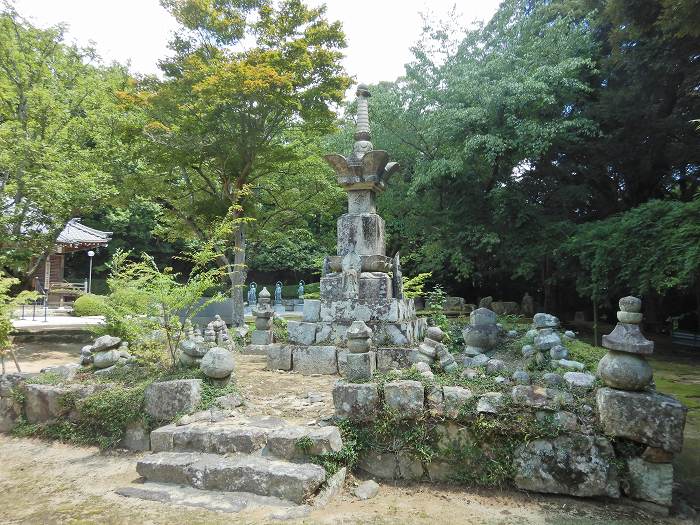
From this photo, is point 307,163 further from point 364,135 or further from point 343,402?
point 343,402

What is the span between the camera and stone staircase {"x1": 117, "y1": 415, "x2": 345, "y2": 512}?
382 cm

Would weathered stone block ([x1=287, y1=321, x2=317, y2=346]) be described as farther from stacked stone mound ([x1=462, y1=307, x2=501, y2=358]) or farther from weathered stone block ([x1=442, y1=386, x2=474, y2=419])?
weathered stone block ([x1=442, y1=386, x2=474, y2=419])

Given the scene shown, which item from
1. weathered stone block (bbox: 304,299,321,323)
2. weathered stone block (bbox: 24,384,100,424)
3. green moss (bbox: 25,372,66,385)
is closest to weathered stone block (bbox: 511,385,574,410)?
weathered stone block (bbox: 304,299,321,323)

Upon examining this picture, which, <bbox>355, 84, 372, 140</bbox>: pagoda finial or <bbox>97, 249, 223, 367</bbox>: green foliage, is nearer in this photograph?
<bbox>97, 249, 223, 367</bbox>: green foliage

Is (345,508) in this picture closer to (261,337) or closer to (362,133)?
(261,337)

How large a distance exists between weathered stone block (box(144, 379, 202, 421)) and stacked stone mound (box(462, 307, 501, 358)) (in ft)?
15.5

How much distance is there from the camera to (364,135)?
8820 mm

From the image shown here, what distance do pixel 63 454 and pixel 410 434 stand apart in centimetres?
414

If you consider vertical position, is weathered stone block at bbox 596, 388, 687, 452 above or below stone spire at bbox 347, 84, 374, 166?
below

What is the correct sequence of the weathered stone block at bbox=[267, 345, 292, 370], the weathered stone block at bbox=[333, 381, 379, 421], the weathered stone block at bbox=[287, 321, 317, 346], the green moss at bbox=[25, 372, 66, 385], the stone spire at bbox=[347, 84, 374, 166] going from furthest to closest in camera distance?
the stone spire at bbox=[347, 84, 374, 166] < the weathered stone block at bbox=[287, 321, 317, 346] < the weathered stone block at bbox=[267, 345, 292, 370] < the green moss at bbox=[25, 372, 66, 385] < the weathered stone block at bbox=[333, 381, 379, 421]

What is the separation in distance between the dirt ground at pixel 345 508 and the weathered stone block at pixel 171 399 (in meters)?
0.75

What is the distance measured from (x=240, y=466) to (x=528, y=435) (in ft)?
8.55

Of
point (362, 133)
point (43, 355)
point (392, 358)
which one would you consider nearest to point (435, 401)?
point (392, 358)

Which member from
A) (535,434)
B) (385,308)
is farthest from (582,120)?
(535,434)
